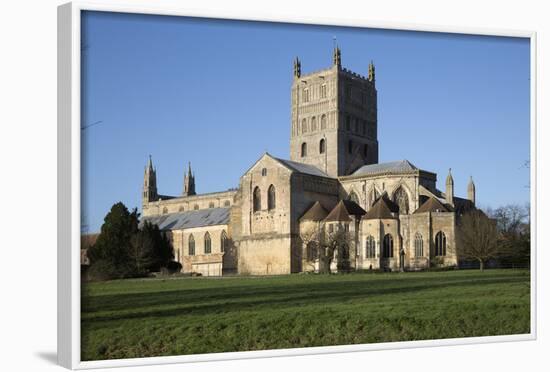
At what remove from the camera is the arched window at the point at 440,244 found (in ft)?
103

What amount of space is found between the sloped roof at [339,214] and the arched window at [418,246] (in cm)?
275

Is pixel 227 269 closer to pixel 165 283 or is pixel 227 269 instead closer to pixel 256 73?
pixel 165 283

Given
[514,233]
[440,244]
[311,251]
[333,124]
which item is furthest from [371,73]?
[333,124]

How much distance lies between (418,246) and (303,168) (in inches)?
277

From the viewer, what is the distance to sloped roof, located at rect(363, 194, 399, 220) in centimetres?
3791

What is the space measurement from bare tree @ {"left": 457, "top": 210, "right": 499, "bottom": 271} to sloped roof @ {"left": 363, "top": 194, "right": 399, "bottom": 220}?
8.00 m

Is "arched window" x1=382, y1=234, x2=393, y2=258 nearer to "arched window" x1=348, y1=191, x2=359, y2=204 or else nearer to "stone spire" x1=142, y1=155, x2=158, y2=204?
"arched window" x1=348, y1=191, x2=359, y2=204

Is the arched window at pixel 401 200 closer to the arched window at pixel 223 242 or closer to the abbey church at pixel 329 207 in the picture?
the abbey church at pixel 329 207

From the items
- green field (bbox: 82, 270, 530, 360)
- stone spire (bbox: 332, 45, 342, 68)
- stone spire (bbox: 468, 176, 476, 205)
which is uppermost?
stone spire (bbox: 332, 45, 342, 68)

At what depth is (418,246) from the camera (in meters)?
35.3

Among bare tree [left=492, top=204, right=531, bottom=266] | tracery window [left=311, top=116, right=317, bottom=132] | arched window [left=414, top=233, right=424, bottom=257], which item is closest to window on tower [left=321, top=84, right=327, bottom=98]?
tracery window [left=311, top=116, right=317, bottom=132]

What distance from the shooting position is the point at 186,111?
18.9 meters

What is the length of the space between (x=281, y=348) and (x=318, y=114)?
69.2 feet
